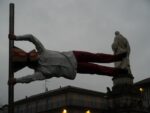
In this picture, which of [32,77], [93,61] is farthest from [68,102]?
[32,77]

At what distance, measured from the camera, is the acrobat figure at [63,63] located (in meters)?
9.47

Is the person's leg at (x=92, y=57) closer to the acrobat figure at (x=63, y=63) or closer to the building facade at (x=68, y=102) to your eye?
the acrobat figure at (x=63, y=63)

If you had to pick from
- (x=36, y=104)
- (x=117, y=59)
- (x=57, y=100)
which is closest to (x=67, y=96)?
(x=57, y=100)

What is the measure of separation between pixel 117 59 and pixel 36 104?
196ft

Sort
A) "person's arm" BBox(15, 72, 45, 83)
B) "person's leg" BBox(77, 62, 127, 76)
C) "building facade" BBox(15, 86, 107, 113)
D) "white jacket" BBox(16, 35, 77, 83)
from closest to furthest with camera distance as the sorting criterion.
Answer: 1. "person's arm" BBox(15, 72, 45, 83)
2. "white jacket" BBox(16, 35, 77, 83)
3. "person's leg" BBox(77, 62, 127, 76)
4. "building facade" BBox(15, 86, 107, 113)

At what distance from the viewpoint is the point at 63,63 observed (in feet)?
31.8

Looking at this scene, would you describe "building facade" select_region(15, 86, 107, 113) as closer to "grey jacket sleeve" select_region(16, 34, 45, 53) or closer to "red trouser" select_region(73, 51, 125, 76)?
"red trouser" select_region(73, 51, 125, 76)

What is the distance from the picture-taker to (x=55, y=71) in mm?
9586

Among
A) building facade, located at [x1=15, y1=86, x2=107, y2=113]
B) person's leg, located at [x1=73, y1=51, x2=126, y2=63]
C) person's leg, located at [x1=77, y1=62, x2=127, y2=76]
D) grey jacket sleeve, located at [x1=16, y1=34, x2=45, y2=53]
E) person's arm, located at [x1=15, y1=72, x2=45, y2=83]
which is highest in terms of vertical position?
building facade, located at [x1=15, y1=86, x2=107, y2=113]

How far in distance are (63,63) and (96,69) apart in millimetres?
854

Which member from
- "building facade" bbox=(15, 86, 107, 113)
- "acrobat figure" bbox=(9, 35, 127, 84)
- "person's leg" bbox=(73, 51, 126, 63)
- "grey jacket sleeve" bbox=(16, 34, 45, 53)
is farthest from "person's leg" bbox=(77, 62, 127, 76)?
"building facade" bbox=(15, 86, 107, 113)

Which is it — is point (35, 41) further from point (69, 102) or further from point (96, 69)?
point (69, 102)

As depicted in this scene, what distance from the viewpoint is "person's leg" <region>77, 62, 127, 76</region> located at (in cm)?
995

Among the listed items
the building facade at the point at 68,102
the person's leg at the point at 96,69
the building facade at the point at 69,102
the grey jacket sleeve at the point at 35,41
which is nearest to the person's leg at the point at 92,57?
the person's leg at the point at 96,69
